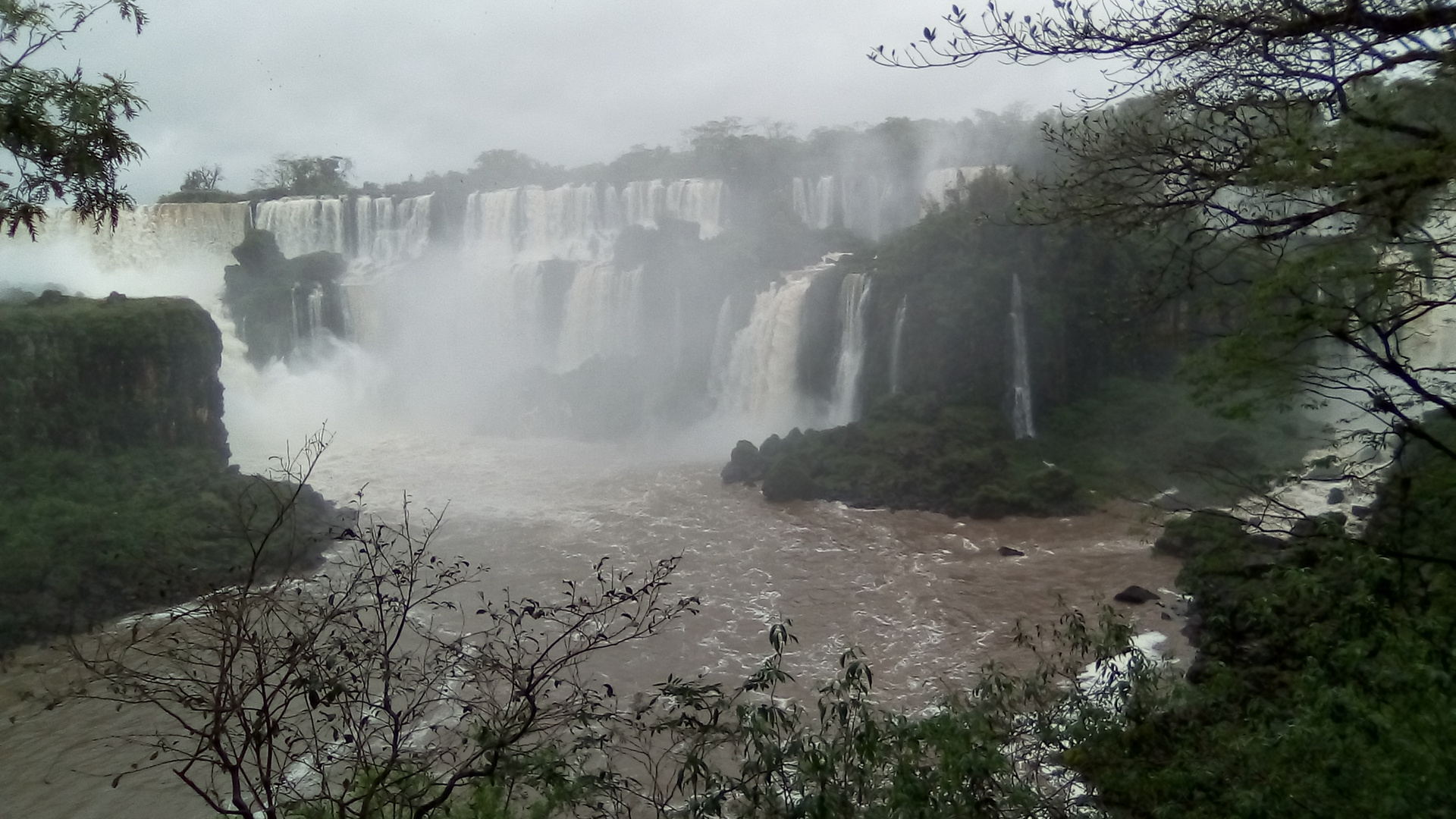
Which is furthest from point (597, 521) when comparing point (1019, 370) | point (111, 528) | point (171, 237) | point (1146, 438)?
point (171, 237)

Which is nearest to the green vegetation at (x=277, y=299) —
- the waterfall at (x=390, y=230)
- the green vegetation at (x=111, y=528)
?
the waterfall at (x=390, y=230)

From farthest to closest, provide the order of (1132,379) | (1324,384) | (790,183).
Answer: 1. (790,183)
2. (1132,379)
3. (1324,384)

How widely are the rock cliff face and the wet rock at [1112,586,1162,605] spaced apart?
16140mm

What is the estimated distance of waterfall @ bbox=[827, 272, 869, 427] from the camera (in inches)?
838

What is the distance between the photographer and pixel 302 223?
30.8 m

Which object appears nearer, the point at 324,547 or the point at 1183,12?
the point at 1183,12

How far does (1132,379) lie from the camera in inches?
824

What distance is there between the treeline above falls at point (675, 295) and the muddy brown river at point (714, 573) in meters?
3.52

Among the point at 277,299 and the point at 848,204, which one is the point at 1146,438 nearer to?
the point at 848,204

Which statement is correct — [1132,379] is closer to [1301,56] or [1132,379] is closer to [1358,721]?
[1301,56]

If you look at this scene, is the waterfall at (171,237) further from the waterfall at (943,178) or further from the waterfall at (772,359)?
the waterfall at (943,178)

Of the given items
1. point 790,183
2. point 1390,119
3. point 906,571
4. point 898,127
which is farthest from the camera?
point 898,127

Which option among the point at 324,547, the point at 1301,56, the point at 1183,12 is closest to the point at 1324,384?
the point at 1301,56

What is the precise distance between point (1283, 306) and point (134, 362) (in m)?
18.6
